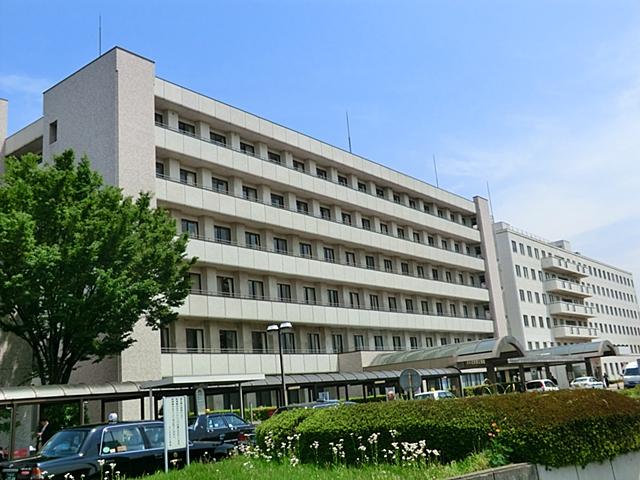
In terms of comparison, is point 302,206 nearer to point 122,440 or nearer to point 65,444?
point 122,440

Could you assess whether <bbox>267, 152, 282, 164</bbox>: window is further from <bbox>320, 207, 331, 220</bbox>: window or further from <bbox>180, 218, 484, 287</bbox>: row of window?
<bbox>180, 218, 484, 287</bbox>: row of window

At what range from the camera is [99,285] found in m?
22.7

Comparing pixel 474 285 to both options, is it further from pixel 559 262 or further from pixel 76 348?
pixel 76 348

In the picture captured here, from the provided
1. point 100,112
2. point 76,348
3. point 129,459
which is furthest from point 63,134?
point 129,459

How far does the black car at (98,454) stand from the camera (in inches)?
482

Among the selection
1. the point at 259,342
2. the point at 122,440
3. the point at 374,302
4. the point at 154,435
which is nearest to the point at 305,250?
the point at 259,342

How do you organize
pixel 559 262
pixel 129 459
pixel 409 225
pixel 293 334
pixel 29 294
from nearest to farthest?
1. pixel 129 459
2. pixel 29 294
3. pixel 293 334
4. pixel 409 225
5. pixel 559 262

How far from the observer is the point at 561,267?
7738 centimetres

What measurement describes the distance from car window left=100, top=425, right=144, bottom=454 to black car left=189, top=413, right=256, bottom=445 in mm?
4726

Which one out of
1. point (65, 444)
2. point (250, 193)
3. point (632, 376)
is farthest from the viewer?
point (632, 376)

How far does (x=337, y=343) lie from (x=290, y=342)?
16.0 feet

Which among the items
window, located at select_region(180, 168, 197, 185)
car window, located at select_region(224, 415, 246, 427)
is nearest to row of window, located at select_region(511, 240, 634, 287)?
window, located at select_region(180, 168, 197, 185)

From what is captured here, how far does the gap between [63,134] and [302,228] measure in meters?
15.1

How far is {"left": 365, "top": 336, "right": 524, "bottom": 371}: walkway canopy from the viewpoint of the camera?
36.7m
